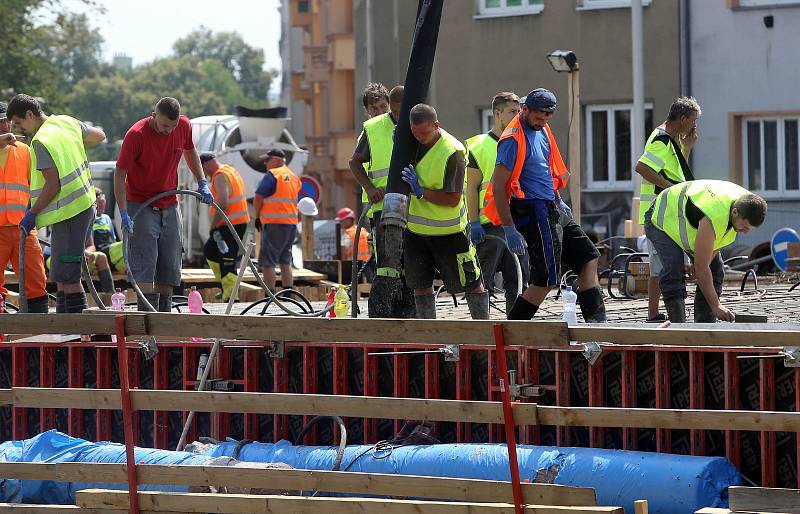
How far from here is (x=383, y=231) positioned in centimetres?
998

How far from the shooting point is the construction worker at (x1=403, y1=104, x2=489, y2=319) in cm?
962

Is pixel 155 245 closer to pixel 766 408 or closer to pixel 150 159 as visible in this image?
pixel 150 159

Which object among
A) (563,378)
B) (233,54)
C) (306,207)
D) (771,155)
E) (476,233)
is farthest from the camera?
(233,54)

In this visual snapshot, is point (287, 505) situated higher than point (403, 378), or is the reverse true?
point (403, 378)

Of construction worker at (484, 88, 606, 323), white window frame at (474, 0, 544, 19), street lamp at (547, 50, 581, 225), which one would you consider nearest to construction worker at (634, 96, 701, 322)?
construction worker at (484, 88, 606, 323)

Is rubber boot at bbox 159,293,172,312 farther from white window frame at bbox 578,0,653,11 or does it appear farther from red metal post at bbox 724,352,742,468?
white window frame at bbox 578,0,653,11

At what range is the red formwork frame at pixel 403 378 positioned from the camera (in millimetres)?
8656

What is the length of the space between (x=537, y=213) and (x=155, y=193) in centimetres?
305

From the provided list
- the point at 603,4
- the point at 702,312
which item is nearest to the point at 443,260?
the point at 702,312

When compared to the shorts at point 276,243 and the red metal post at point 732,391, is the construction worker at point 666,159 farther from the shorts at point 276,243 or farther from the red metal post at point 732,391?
the shorts at point 276,243

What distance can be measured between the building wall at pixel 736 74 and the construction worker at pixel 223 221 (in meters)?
11.1

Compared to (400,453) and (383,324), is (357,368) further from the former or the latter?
(383,324)

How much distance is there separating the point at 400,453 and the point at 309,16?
48810 mm

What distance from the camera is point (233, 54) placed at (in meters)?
172
